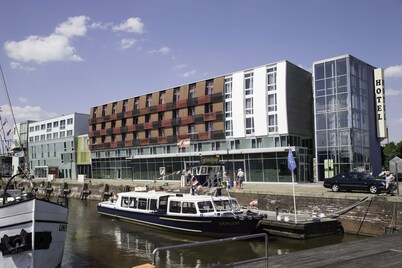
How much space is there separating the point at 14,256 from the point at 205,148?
39.3 metres

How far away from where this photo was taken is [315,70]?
1711 inches

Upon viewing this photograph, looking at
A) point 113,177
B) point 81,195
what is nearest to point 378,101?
point 81,195

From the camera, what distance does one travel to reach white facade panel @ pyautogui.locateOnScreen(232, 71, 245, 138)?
158 ft

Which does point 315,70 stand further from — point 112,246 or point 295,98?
point 112,246

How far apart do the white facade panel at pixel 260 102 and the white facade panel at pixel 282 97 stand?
5.99 feet

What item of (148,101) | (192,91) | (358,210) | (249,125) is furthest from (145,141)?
(358,210)

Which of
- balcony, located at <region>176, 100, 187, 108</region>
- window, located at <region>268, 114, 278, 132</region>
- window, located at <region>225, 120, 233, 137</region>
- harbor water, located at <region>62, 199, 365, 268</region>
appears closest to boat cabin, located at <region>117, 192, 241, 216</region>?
harbor water, located at <region>62, 199, 365, 268</region>

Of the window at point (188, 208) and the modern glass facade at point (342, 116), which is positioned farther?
the modern glass facade at point (342, 116)

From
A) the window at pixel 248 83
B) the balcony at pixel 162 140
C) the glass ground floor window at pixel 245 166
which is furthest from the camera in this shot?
the balcony at pixel 162 140

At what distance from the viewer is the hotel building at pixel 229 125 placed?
4455 centimetres

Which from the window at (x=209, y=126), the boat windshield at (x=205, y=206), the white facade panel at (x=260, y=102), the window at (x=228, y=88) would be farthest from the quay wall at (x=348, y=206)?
the window at (x=209, y=126)

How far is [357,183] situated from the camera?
27484 millimetres

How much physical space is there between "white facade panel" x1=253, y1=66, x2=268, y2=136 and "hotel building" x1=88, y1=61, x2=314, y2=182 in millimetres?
122

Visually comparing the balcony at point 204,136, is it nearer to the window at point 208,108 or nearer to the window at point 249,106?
the window at point 208,108
